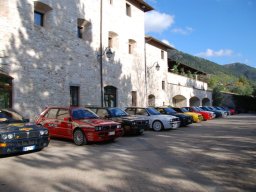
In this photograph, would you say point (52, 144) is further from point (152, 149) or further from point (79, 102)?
point (79, 102)

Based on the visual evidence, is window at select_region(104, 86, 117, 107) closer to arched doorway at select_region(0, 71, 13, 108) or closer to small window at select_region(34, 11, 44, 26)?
small window at select_region(34, 11, 44, 26)

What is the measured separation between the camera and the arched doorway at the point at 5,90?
543 inches

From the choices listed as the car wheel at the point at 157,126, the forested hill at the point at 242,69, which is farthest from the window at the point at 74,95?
the forested hill at the point at 242,69

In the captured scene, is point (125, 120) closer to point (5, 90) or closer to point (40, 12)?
point (5, 90)

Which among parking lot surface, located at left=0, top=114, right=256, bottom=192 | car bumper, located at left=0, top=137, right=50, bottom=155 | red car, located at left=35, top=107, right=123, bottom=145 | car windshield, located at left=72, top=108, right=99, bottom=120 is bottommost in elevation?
parking lot surface, located at left=0, top=114, right=256, bottom=192

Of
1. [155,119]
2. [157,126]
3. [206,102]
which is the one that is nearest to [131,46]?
[155,119]

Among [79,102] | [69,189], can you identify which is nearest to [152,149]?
[69,189]

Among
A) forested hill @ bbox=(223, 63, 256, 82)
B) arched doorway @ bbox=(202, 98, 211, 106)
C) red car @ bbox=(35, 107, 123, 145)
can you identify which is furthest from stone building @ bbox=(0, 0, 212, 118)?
forested hill @ bbox=(223, 63, 256, 82)

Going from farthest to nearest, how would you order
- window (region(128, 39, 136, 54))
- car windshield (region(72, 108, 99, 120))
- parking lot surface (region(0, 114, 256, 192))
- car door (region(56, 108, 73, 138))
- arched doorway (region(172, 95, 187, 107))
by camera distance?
arched doorway (region(172, 95, 187, 107)) < window (region(128, 39, 136, 54)) < car windshield (region(72, 108, 99, 120)) < car door (region(56, 108, 73, 138)) < parking lot surface (region(0, 114, 256, 192))

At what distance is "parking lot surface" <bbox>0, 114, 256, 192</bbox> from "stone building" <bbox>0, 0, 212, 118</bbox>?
235 inches

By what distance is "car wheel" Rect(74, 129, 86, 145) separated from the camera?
424 inches

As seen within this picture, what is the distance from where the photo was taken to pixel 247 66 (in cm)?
17462

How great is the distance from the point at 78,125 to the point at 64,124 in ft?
2.69

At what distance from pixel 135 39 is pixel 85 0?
717cm
